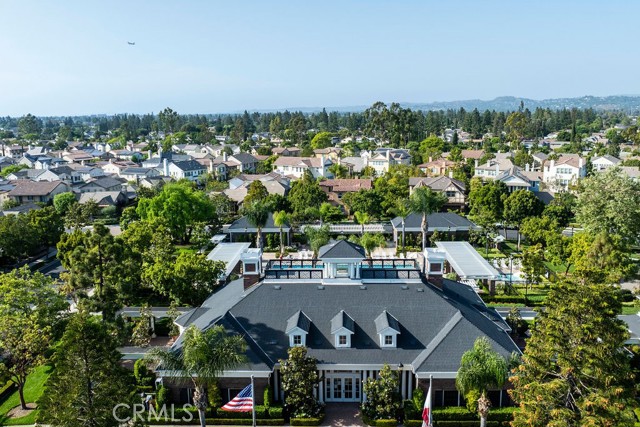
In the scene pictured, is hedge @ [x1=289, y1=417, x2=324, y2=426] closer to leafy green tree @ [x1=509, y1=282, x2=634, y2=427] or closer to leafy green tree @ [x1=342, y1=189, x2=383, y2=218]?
leafy green tree @ [x1=509, y1=282, x2=634, y2=427]

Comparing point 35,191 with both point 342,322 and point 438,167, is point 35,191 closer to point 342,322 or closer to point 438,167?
point 438,167

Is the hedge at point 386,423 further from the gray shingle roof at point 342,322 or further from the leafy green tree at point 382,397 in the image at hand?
the gray shingle roof at point 342,322

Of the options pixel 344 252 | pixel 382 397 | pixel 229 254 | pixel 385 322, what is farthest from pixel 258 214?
pixel 382 397

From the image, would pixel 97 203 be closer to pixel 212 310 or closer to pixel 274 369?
pixel 212 310

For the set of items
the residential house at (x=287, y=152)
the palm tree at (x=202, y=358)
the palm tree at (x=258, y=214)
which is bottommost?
the palm tree at (x=202, y=358)

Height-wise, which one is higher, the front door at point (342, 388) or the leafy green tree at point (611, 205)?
the leafy green tree at point (611, 205)

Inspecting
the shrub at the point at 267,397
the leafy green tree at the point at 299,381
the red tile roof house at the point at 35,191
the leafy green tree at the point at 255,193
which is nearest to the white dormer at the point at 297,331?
the leafy green tree at the point at 299,381
